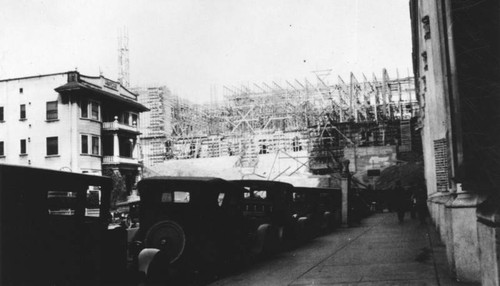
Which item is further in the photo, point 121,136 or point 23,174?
point 121,136

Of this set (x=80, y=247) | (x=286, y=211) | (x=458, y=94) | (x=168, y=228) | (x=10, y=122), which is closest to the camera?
(x=458, y=94)

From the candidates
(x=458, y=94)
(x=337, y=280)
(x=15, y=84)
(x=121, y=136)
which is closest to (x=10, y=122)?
(x=15, y=84)

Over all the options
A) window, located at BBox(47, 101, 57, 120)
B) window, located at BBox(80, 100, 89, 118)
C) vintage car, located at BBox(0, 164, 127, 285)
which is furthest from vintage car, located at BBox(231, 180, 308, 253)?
window, located at BBox(47, 101, 57, 120)

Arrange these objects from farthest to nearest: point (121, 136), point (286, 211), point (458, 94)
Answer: point (121, 136) → point (286, 211) → point (458, 94)

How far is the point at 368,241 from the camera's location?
15516mm

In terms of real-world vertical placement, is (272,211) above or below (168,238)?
above

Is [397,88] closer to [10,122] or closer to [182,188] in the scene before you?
[10,122]

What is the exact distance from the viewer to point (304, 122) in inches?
2221

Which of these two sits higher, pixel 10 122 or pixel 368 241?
pixel 10 122

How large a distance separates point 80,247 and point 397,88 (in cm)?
4769

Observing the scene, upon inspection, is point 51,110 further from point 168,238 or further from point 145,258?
point 145,258

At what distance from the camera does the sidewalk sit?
8.98 meters

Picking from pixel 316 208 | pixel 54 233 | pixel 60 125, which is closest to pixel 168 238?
pixel 54 233

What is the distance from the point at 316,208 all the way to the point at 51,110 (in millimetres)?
27789
